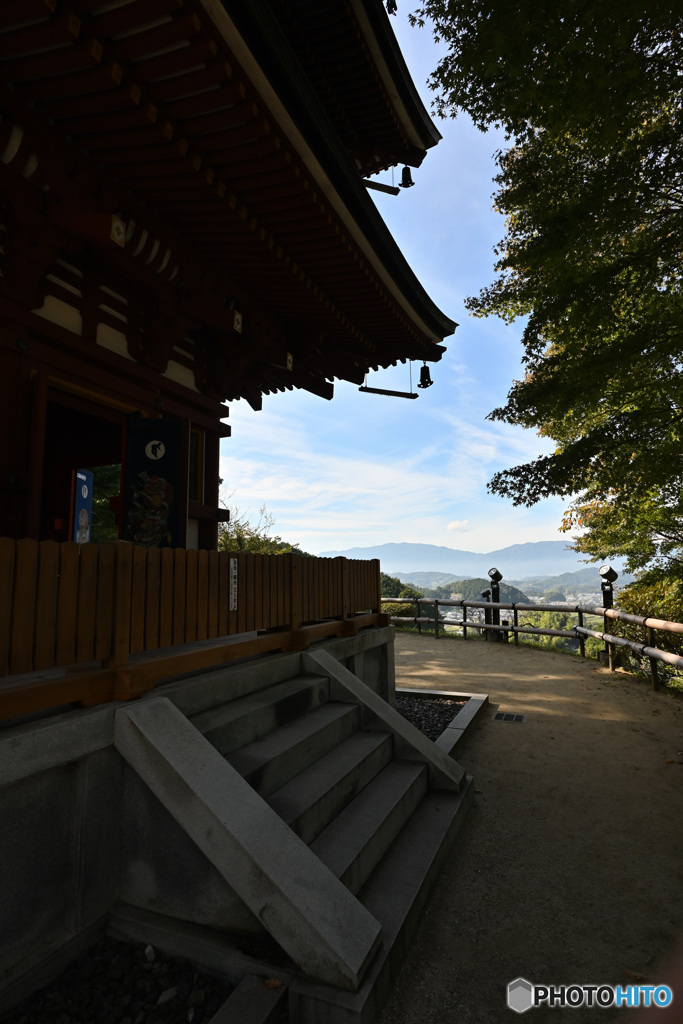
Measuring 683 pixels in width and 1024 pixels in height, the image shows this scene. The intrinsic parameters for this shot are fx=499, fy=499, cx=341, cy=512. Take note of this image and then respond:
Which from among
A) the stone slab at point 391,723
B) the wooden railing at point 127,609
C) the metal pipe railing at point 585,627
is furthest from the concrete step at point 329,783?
the metal pipe railing at point 585,627

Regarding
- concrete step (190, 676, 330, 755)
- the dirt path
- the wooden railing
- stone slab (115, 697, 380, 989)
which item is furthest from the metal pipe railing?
stone slab (115, 697, 380, 989)

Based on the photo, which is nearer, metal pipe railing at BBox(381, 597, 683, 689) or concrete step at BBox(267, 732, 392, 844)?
concrete step at BBox(267, 732, 392, 844)

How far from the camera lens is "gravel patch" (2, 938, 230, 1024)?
218cm

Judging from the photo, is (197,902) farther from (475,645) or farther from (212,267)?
(475,645)

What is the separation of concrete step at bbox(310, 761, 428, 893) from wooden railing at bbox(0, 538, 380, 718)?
1410 millimetres

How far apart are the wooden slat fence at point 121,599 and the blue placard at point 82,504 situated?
12.0 ft

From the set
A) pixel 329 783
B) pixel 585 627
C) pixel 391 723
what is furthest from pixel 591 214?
pixel 585 627

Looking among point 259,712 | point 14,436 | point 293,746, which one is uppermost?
point 14,436

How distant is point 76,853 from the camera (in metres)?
2.58

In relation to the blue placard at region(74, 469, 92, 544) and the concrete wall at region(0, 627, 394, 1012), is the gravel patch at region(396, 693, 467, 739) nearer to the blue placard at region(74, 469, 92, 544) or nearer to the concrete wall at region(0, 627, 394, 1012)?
the concrete wall at region(0, 627, 394, 1012)

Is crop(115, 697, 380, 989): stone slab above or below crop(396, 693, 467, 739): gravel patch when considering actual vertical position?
above

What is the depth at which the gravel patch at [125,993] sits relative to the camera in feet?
7.16

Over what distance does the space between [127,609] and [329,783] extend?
183 centimetres

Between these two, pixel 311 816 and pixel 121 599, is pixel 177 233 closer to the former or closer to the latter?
pixel 121 599
